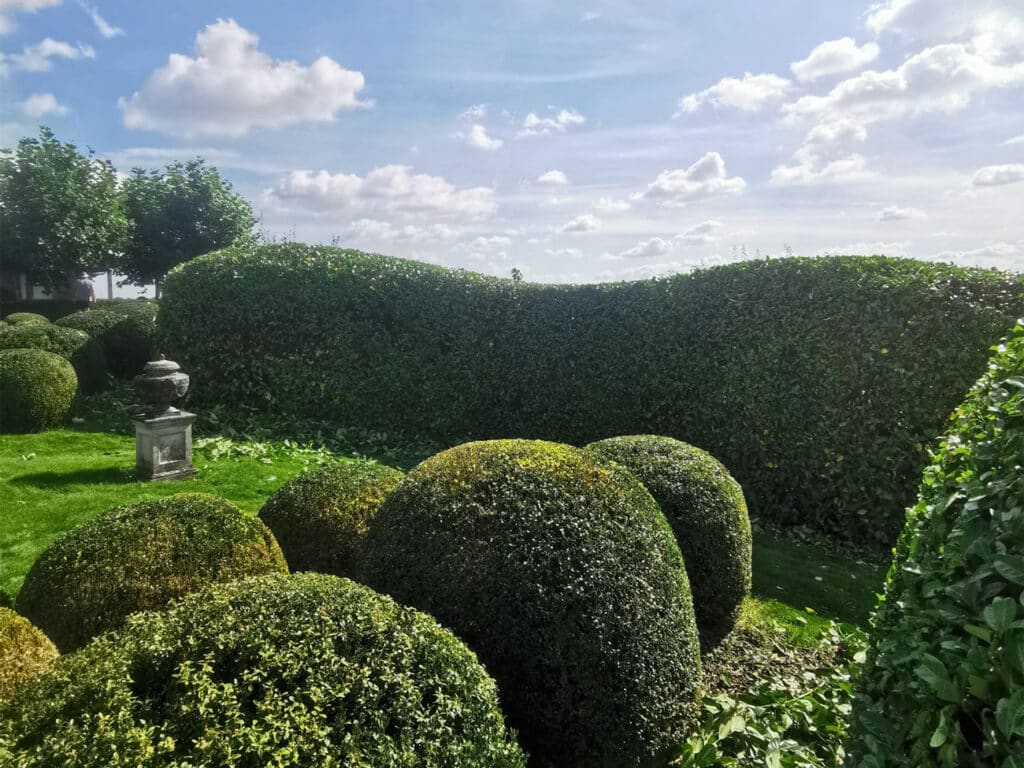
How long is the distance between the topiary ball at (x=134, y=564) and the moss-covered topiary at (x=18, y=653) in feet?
2.12

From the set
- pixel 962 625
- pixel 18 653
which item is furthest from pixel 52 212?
pixel 962 625

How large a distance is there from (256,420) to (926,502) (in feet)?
33.5

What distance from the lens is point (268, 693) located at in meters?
1.93

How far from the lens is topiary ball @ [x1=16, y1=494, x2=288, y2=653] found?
3.34m

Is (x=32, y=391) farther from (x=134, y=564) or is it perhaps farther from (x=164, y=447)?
(x=134, y=564)

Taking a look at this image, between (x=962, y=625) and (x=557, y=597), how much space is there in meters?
1.67

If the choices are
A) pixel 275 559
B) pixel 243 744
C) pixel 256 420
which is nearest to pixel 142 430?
pixel 256 420

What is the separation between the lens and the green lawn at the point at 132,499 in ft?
19.0

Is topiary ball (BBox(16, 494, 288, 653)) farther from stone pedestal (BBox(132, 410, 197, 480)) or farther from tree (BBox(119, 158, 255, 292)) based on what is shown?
tree (BBox(119, 158, 255, 292))

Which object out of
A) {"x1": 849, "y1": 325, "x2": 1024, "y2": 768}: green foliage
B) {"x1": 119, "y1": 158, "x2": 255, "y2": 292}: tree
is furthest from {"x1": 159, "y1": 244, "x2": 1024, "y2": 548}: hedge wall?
{"x1": 119, "y1": 158, "x2": 255, "y2": 292}: tree

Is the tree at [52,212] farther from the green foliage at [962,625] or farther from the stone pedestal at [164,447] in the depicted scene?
the green foliage at [962,625]

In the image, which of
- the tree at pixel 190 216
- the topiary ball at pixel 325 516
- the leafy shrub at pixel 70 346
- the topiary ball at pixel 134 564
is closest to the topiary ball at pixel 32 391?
the leafy shrub at pixel 70 346

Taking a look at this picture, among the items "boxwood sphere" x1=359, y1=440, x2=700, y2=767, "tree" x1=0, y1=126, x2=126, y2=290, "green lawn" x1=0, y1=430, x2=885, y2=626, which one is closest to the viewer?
"boxwood sphere" x1=359, y1=440, x2=700, y2=767

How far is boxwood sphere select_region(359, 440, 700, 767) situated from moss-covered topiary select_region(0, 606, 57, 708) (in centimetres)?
139
